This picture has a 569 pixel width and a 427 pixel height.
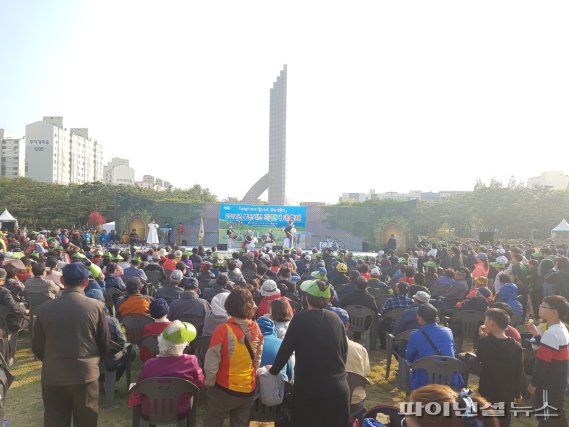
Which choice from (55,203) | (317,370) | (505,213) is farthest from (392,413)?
(55,203)

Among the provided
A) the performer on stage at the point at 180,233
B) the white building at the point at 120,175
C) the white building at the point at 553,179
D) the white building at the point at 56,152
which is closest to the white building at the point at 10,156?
the white building at the point at 56,152

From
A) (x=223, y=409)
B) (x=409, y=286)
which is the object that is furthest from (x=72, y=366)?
(x=409, y=286)

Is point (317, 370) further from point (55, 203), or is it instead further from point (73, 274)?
point (55, 203)

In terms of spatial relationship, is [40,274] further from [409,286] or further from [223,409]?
[409,286]

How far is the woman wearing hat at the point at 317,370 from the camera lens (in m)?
2.75

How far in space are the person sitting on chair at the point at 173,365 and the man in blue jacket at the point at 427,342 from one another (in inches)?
78.3

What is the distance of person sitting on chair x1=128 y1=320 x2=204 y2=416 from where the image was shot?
3.05 meters

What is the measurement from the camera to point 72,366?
294 centimetres

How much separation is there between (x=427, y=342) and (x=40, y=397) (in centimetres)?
434

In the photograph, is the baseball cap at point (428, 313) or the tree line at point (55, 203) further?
the tree line at point (55, 203)

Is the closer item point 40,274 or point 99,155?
point 40,274

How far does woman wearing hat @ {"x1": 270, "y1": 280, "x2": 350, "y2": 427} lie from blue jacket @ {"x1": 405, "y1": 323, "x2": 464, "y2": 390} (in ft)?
3.95

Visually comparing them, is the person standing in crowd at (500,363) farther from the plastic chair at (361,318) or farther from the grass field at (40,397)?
the plastic chair at (361,318)

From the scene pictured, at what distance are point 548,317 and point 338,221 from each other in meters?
22.6
